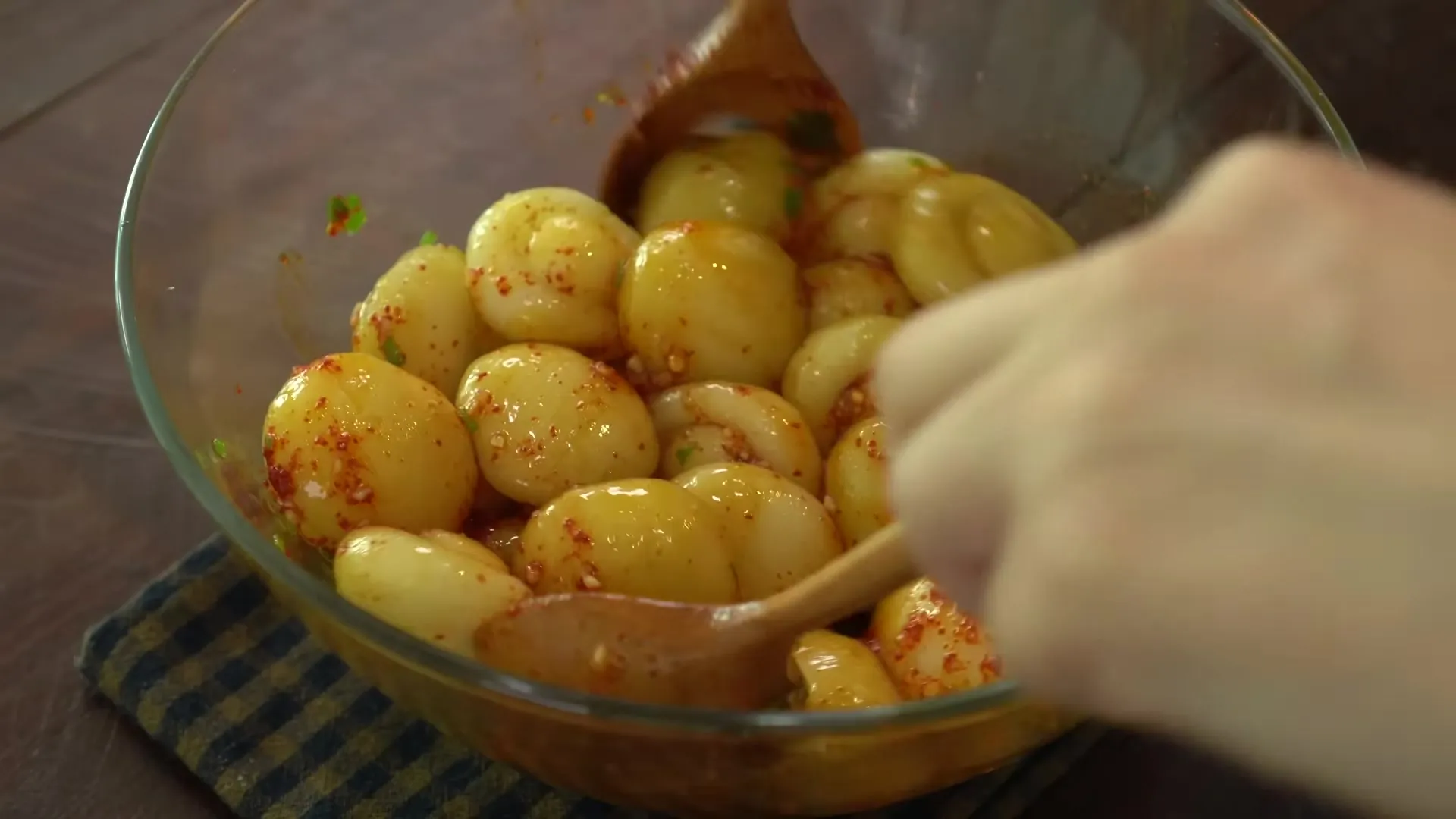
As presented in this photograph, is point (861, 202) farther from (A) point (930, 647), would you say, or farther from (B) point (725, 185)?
(A) point (930, 647)

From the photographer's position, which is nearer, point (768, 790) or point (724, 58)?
point (768, 790)

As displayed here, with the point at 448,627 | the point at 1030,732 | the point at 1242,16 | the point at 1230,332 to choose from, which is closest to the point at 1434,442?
the point at 1230,332

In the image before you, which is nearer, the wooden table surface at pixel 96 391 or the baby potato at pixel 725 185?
the wooden table surface at pixel 96 391

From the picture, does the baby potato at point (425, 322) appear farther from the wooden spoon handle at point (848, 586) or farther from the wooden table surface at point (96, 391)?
the wooden spoon handle at point (848, 586)

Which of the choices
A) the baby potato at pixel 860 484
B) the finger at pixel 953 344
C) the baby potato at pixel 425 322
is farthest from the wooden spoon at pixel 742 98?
the finger at pixel 953 344

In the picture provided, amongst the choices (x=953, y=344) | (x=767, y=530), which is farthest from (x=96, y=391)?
(x=953, y=344)

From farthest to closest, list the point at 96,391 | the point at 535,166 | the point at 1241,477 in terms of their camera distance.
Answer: the point at 535,166
the point at 96,391
the point at 1241,477

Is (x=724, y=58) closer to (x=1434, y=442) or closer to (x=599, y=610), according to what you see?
(x=599, y=610)
